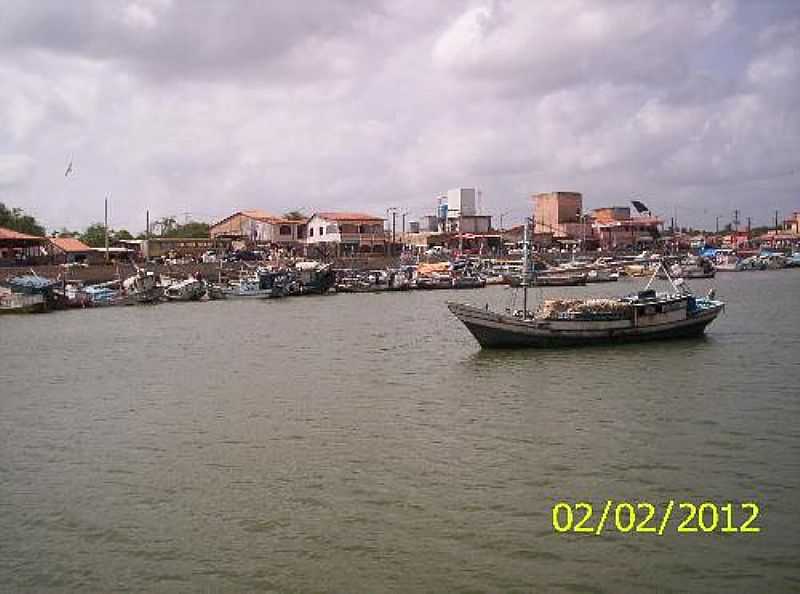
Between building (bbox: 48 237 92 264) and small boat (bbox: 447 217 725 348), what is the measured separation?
5319 cm

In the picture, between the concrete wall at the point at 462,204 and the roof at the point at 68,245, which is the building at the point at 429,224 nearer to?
the concrete wall at the point at 462,204

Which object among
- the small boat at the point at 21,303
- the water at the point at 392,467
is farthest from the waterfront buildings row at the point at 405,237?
the water at the point at 392,467

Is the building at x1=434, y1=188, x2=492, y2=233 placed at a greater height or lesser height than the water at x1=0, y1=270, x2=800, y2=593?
greater

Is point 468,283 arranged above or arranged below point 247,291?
above

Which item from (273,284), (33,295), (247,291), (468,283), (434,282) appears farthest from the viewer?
(468,283)

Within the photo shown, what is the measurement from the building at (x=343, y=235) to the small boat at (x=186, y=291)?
2356 cm

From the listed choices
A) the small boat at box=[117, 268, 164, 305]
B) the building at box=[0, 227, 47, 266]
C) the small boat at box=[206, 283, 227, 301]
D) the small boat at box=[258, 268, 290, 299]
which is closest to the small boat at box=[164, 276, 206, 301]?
the small boat at box=[206, 283, 227, 301]

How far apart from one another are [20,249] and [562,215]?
73.8 m

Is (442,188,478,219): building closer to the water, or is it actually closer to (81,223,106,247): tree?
(81,223,106,247): tree

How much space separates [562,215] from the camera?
116688 millimetres

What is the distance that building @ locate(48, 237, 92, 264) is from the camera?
235 feet

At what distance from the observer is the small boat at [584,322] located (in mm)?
28719

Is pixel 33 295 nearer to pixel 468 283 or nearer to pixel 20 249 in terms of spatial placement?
pixel 20 249

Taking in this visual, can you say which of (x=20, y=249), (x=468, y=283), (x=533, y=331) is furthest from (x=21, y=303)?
(x=468, y=283)
